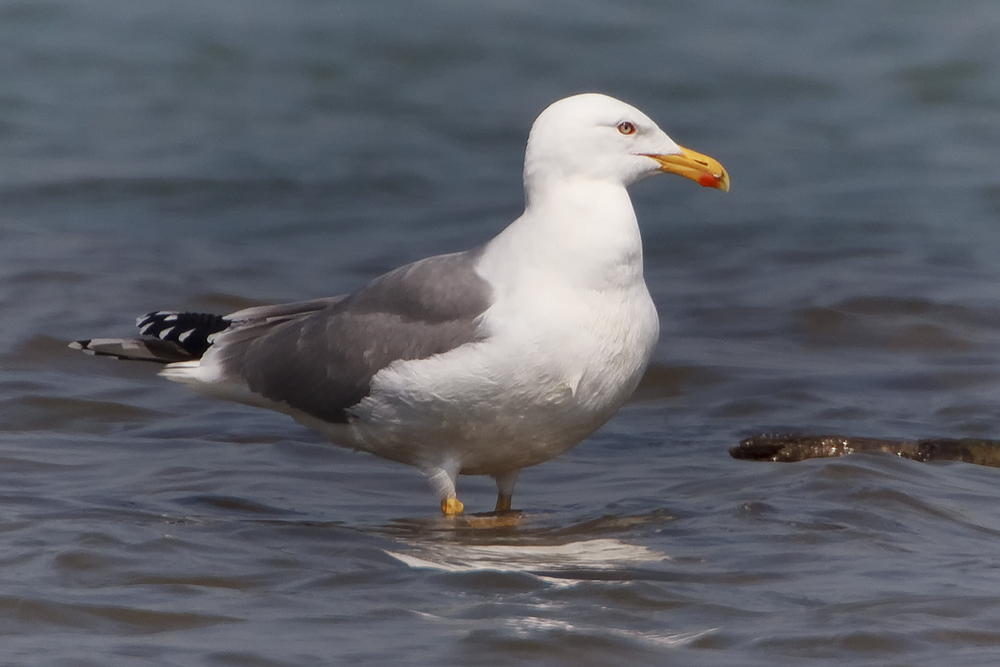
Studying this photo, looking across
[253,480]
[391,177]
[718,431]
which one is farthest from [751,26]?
[253,480]

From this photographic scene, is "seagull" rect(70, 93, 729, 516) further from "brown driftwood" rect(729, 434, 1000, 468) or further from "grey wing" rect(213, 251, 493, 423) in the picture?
"brown driftwood" rect(729, 434, 1000, 468)

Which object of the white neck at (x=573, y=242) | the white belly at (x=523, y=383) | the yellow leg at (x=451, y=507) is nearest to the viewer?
the white belly at (x=523, y=383)

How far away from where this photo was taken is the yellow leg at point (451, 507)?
616 cm

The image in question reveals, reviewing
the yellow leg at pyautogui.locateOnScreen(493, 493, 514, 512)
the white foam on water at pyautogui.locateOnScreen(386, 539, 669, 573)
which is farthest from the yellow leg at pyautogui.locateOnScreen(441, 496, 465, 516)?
the white foam on water at pyautogui.locateOnScreen(386, 539, 669, 573)

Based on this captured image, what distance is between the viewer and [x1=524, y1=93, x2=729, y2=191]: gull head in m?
5.90

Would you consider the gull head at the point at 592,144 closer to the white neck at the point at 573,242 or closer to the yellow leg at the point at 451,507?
the white neck at the point at 573,242

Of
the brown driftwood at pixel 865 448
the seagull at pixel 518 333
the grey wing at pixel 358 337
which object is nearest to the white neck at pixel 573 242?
the seagull at pixel 518 333

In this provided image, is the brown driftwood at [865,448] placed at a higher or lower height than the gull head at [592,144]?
lower

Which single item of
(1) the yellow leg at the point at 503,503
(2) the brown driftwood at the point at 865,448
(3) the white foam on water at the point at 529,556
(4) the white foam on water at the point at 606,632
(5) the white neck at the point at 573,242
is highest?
(5) the white neck at the point at 573,242

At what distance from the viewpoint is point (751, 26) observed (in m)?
21.6

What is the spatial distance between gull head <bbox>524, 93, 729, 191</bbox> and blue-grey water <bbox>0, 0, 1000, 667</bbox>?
4.40 feet

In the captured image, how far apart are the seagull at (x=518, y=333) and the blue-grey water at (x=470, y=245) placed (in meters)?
0.37

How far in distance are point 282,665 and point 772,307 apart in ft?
20.8

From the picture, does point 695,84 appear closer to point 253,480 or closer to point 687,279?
point 687,279
